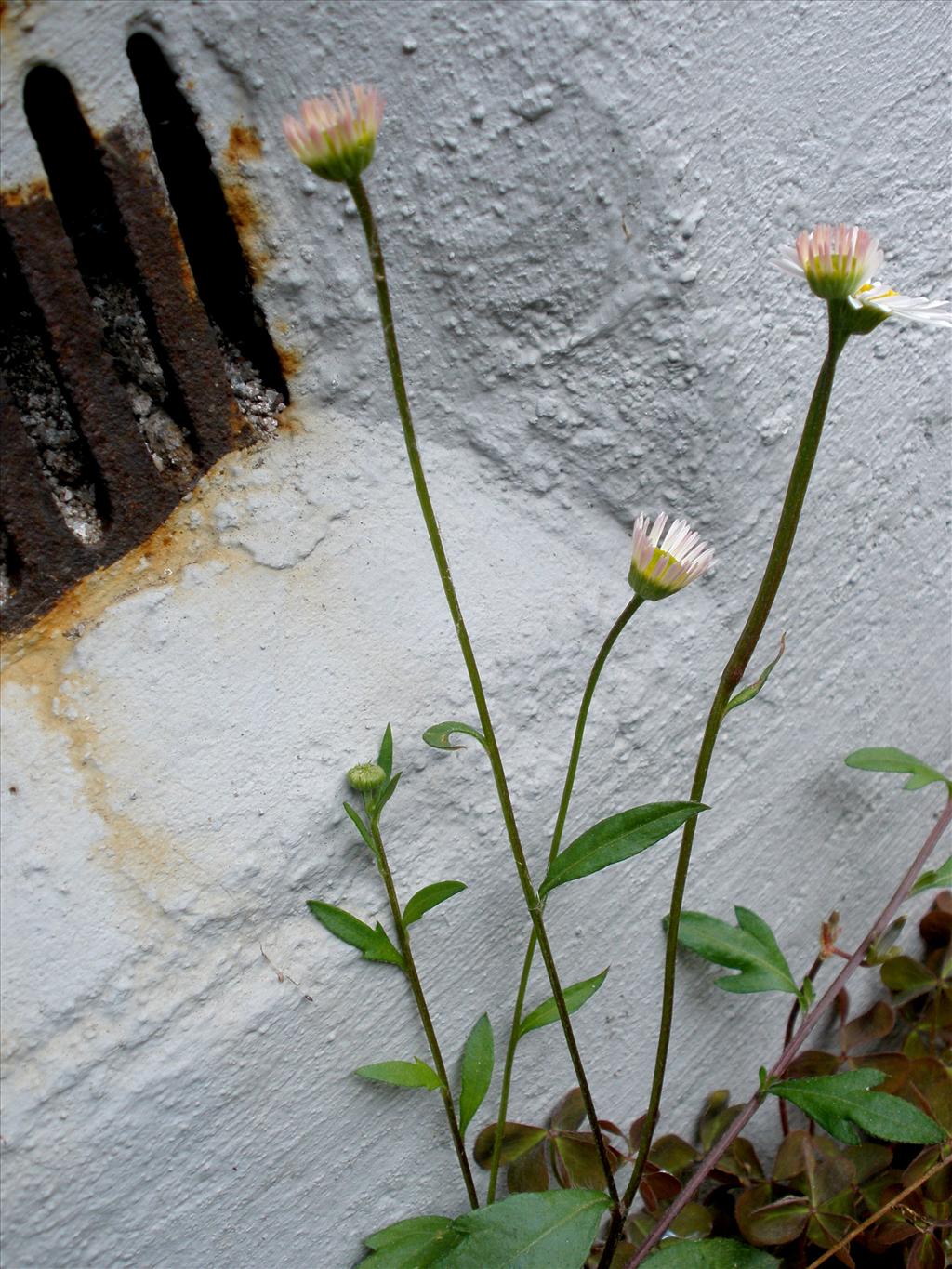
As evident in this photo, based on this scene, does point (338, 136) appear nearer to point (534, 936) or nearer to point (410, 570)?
point (410, 570)

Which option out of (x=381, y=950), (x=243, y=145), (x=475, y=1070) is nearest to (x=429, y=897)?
(x=381, y=950)

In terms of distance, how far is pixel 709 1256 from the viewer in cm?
73

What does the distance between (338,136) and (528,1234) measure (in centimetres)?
64

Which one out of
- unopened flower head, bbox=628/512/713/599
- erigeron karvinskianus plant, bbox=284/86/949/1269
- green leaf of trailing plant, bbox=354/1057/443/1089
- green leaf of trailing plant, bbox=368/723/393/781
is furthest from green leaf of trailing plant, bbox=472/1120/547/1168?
unopened flower head, bbox=628/512/713/599

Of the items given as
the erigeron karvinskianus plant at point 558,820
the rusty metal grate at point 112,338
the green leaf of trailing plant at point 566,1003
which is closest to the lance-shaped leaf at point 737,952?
the erigeron karvinskianus plant at point 558,820

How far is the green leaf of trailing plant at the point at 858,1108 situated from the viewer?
2.41 feet

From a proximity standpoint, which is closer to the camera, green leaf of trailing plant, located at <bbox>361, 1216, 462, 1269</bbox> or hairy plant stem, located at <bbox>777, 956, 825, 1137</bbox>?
green leaf of trailing plant, located at <bbox>361, 1216, 462, 1269</bbox>

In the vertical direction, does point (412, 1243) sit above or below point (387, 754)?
below

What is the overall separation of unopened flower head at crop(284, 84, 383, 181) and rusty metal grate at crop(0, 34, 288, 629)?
0.73 feet

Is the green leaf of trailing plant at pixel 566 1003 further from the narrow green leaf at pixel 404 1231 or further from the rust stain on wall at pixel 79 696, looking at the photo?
the rust stain on wall at pixel 79 696

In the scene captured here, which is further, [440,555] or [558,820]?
[558,820]

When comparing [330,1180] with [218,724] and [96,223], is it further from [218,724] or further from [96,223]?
[96,223]

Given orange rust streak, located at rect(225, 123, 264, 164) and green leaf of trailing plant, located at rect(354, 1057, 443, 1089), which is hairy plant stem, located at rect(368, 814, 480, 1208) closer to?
green leaf of trailing plant, located at rect(354, 1057, 443, 1089)

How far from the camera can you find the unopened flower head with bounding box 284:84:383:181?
18.5 inches
